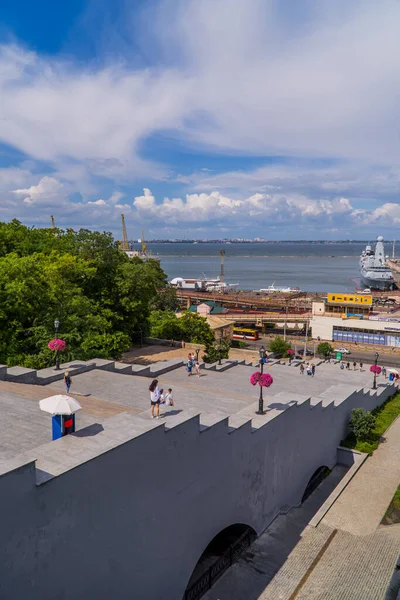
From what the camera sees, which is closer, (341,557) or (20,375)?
(341,557)

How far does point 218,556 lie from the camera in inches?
470

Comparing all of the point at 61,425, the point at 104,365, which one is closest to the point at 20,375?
the point at 104,365

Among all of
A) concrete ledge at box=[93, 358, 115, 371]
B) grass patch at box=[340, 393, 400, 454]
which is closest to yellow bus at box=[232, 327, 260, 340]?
grass patch at box=[340, 393, 400, 454]

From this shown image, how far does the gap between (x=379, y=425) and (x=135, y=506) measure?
16.5 metres

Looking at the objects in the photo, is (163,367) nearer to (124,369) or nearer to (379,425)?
(124,369)

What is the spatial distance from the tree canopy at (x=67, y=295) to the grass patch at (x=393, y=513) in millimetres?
13831

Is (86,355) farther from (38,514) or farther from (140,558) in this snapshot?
(38,514)

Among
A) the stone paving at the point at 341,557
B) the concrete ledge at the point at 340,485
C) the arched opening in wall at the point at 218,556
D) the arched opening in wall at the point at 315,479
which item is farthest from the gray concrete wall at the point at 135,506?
the arched opening in wall at the point at 315,479

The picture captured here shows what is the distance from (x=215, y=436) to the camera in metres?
10.5

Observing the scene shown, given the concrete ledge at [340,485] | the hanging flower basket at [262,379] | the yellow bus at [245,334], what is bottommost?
the yellow bus at [245,334]

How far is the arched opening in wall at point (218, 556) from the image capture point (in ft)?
36.0

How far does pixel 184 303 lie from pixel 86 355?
77.6 meters

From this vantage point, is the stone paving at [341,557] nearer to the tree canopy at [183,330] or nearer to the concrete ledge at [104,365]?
the concrete ledge at [104,365]

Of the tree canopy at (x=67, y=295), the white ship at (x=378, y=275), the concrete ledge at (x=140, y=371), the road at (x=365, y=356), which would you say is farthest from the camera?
the white ship at (x=378, y=275)
